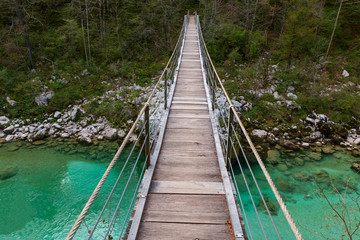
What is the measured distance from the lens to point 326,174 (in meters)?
8.35

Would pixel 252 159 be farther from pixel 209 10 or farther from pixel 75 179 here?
pixel 209 10

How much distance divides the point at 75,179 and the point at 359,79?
1741cm

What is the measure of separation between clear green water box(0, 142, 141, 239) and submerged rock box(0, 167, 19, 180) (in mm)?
156

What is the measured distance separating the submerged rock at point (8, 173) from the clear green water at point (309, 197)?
8.48m

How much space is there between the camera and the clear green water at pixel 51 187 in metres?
6.34

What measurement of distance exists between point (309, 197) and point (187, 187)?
629cm

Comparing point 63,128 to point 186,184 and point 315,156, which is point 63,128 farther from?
point 315,156

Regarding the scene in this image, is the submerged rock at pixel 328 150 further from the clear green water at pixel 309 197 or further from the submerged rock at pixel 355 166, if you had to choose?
the submerged rock at pixel 355 166

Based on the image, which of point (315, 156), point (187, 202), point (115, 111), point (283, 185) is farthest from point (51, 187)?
point (315, 156)

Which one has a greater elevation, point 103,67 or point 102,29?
point 102,29

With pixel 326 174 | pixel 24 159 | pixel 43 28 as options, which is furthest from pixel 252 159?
pixel 43 28

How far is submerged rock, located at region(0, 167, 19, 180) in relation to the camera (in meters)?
8.27

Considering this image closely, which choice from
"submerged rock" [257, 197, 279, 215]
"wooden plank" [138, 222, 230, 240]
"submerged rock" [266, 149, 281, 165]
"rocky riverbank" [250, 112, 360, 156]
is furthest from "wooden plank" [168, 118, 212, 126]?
"rocky riverbank" [250, 112, 360, 156]

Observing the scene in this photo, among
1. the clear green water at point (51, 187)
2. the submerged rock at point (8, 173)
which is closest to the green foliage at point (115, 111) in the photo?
the clear green water at point (51, 187)
